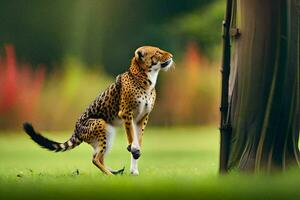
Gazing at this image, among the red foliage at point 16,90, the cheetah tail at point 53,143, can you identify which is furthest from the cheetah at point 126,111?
the red foliage at point 16,90

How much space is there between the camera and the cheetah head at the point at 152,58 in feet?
19.7

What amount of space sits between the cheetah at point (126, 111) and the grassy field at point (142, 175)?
5cm

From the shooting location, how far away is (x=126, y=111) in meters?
5.96

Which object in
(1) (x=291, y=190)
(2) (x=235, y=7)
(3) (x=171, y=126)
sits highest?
(2) (x=235, y=7)

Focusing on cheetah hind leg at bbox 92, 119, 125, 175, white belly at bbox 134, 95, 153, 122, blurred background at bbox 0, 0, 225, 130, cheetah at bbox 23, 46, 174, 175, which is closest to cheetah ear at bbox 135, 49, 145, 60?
cheetah at bbox 23, 46, 174, 175

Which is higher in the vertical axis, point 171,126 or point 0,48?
point 0,48

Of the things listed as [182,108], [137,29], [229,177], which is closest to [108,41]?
[137,29]

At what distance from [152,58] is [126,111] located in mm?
385

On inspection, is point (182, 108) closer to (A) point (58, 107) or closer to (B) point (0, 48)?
(A) point (58, 107)

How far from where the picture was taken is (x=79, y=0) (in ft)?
20.4

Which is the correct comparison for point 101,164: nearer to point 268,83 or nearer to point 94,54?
point 94,54

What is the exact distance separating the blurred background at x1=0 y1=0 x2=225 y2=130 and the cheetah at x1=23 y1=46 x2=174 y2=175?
8 cm

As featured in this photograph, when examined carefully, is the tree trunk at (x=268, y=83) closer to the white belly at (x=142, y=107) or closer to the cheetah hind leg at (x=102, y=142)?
the white belly at (x=142, y=107)

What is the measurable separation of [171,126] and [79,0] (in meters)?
1.05
